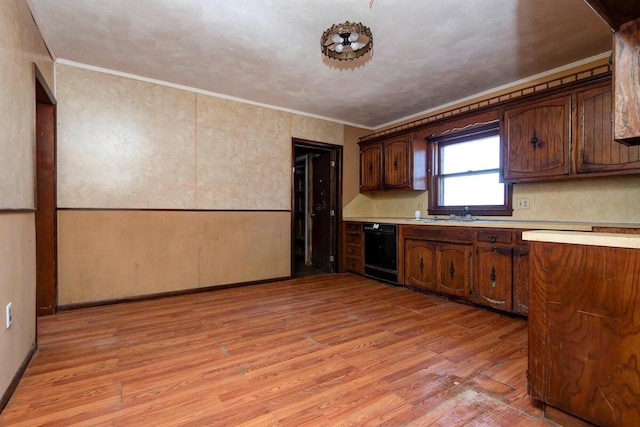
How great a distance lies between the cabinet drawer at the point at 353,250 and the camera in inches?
180

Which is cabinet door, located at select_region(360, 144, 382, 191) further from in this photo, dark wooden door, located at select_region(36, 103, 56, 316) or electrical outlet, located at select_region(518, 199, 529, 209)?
dark wooden door, located at select_region(36, 103, 56, 316)

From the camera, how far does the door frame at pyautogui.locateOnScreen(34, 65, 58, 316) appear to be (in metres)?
2.79

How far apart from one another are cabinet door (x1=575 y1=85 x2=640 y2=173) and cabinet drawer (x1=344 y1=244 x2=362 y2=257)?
2728 millimetres

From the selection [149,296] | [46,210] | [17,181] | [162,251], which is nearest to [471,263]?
[162,251]

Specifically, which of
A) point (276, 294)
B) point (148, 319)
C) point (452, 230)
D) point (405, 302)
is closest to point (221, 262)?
point (276, 294)

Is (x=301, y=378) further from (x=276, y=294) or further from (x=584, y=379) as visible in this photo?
(x=276, y=294)

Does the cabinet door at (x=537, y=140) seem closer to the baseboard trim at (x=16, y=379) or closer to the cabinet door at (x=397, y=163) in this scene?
the cabinet door at (x=397, y=163)

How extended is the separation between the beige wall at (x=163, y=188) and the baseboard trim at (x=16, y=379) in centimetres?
117

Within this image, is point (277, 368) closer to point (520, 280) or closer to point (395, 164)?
point (520, 280)

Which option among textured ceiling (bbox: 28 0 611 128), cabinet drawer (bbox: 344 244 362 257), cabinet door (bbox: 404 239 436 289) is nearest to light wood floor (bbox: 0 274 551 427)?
cabinet door (bbox: 404 239 436 289)

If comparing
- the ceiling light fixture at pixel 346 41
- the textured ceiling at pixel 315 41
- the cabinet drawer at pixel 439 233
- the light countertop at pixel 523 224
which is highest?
the textured ceiling at pixel 315 41

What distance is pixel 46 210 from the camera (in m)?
2.82

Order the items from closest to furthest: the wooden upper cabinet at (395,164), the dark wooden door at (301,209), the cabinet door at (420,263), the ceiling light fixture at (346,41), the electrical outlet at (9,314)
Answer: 1. the electrical outlet at (9,314)
2. the ceiling light fixture at (346,41)
3. the cabinet door at (420,263)
4. the wooden upper cabinet at (395,164)
5. the dark wooden door at (301,209)

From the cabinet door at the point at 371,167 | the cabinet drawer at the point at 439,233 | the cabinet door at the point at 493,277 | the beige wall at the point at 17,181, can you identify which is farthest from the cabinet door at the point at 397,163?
the beige wall at the point at 17,181
